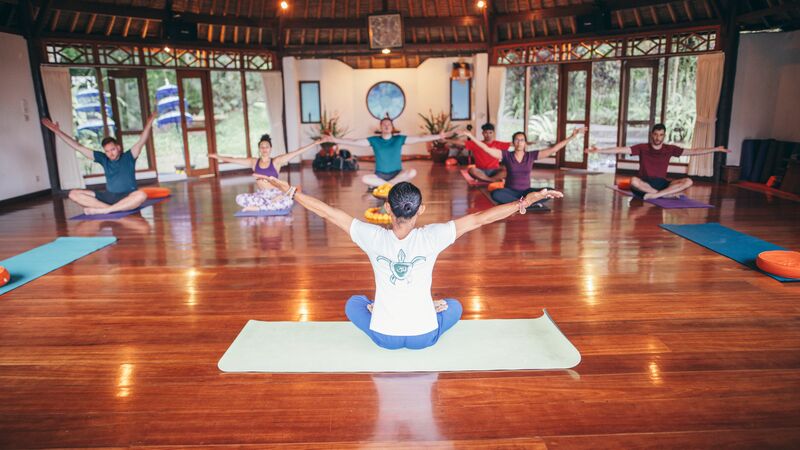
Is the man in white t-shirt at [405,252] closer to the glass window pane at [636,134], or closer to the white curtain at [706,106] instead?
the white curtain at [706,106]

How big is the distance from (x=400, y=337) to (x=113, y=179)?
563cm

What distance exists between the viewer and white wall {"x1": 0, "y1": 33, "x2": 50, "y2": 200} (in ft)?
25.3

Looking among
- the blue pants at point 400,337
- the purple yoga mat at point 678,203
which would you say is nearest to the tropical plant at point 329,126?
the purple yoga mat at point 678,203

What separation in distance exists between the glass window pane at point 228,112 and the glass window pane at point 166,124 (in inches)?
29.9

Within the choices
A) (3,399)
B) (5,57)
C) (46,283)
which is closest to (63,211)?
(5,57)

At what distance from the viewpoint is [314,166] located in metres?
11.4

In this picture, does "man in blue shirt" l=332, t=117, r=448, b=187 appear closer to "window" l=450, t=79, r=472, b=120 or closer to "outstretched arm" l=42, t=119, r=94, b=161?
"outstretched arm" l=42, t=119, r=94, b=161

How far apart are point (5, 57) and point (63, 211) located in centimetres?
248

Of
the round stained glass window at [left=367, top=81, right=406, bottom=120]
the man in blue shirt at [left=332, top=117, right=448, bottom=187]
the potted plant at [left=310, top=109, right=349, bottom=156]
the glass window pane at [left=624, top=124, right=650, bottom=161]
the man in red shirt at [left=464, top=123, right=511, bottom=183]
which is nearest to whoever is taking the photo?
the man in blue shirt at [left=332, top=117, right=448, bottom=187]

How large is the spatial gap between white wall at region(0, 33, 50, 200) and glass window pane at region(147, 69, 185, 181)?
6.29 ft

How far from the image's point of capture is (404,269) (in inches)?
105

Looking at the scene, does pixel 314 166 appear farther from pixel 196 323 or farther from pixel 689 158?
pixel 196 323

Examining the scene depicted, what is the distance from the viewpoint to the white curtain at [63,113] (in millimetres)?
8430

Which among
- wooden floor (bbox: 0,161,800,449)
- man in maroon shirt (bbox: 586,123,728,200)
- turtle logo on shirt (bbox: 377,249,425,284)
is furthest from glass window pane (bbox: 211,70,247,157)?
turtle logo on shirt (bbox: 377,249,425,284)
